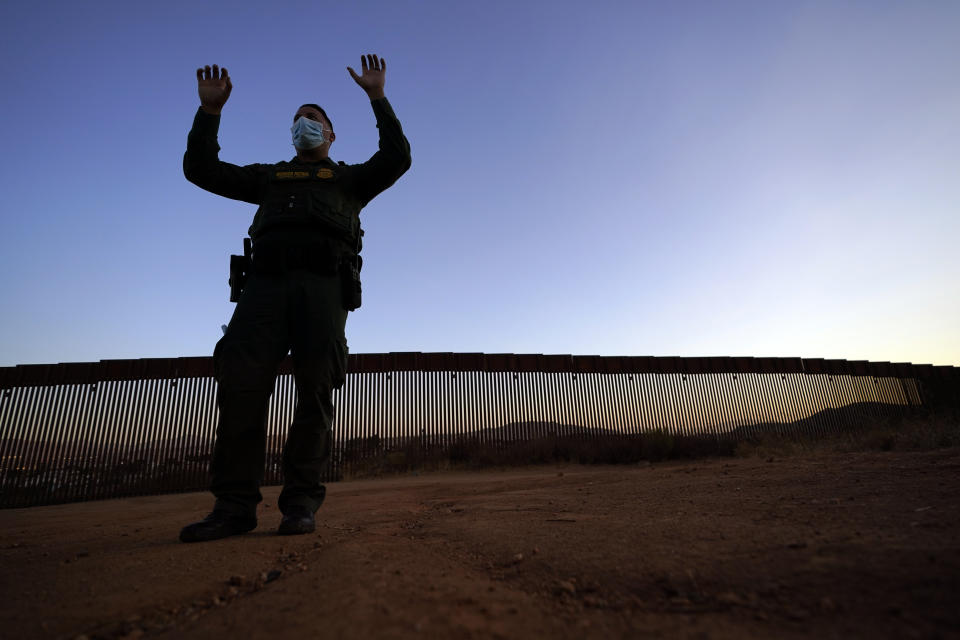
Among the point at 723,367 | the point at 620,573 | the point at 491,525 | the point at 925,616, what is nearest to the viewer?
the point at 925,616

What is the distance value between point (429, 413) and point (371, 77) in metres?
6.90

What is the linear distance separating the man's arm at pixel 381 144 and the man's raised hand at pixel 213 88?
665mm

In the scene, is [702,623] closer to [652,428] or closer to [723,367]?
[652,428]

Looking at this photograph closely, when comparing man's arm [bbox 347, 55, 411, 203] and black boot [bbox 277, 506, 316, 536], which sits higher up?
man's arm [bbox 347, 55, 411, 203]

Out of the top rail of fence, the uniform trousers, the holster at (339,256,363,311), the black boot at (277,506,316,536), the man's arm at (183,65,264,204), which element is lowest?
the black boot at (277,506,316,536)

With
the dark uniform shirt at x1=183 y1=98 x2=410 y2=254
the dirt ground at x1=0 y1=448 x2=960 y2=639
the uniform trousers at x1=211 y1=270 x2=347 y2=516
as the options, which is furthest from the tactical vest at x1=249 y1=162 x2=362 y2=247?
the dirt ground at x1=0 y1=448 x2=960 y2=639

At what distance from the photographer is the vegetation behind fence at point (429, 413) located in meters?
7.82

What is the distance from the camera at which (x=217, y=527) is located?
6.42 ft

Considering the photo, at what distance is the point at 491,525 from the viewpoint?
1.93 m

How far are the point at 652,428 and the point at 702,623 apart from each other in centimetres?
928

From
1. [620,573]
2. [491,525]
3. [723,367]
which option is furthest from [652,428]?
[620,573]

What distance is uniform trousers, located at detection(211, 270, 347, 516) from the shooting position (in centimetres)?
215

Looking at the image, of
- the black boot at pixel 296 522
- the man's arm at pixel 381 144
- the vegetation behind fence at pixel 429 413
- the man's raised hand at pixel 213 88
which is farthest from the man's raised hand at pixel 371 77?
the vegetation behind fence at pixel 429 413

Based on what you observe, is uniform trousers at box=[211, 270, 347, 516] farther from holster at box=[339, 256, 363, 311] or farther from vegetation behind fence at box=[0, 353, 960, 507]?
vegetation behind fence at box=[0, 353, 960, 507]
